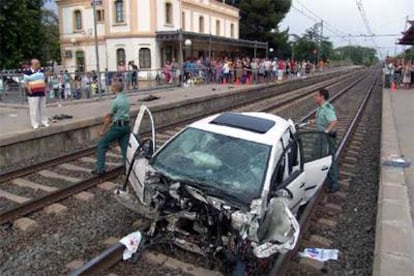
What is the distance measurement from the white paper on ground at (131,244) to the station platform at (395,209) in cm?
253

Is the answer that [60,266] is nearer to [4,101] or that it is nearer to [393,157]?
[393,157]

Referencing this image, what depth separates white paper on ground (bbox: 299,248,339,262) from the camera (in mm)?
5629

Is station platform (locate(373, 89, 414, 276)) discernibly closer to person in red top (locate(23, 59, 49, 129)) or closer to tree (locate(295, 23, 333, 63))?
person in red top (locate(23, 59, 49, 129))

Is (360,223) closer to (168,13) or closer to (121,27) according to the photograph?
(121,27)

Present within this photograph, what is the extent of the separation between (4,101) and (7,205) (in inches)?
472

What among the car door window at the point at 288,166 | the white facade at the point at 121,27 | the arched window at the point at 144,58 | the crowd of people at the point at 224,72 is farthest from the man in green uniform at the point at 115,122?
the arched window at the point at 144,58

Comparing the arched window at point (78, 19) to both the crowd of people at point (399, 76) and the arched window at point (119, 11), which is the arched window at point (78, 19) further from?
the crowd of people at point (399, 76)

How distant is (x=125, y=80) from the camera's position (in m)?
21.7

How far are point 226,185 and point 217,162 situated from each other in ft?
1.53

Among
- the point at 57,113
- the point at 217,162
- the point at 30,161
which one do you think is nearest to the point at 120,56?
the point at 57,113

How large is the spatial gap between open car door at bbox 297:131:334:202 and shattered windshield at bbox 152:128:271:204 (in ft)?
4.08

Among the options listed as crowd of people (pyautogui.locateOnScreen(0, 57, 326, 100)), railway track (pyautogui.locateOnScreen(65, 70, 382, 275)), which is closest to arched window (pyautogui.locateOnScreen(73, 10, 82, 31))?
crowd of people (pyautogui.locateOnScreen(0, 57, 326, 100))

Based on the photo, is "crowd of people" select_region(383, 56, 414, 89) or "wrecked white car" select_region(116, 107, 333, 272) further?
"crowd of people" select_region(383, 56, 414, 89)

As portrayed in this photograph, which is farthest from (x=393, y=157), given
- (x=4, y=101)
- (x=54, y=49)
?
(x=54, y=49)
